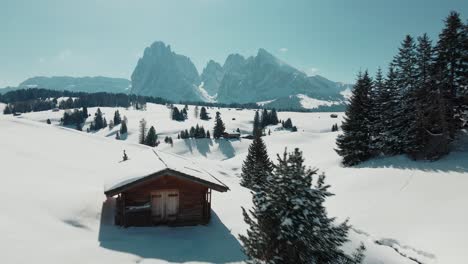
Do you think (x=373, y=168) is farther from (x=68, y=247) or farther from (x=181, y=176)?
(x=68, y=247)

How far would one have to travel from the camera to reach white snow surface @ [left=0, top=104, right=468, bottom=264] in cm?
1389

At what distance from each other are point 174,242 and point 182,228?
196 centimetres

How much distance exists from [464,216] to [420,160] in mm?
14236

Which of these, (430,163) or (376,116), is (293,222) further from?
(376,116)

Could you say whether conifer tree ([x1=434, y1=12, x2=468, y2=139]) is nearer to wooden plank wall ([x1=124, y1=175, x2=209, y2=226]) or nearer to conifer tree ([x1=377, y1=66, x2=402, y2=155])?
conifer tree ([x1=377, y1=66, x2=402, y2=155])

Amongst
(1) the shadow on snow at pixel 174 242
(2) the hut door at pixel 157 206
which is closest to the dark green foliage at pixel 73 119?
(2) the hut door at pixel 157 206

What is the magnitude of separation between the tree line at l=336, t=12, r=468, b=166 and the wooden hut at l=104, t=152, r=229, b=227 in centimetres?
2965

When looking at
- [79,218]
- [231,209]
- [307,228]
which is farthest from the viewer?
[231,209]

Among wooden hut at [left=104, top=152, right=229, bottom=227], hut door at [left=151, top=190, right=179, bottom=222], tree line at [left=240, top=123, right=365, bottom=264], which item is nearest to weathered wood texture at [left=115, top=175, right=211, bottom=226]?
wooden hut at [left=104, top=152, right=229, bottom=227]

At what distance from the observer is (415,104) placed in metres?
38.0

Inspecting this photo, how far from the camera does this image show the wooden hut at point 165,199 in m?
17.1

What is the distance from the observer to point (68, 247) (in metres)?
13.2

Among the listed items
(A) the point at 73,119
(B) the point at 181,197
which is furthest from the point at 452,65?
(A) the point at 73,119

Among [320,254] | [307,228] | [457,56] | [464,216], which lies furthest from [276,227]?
[457,56]
